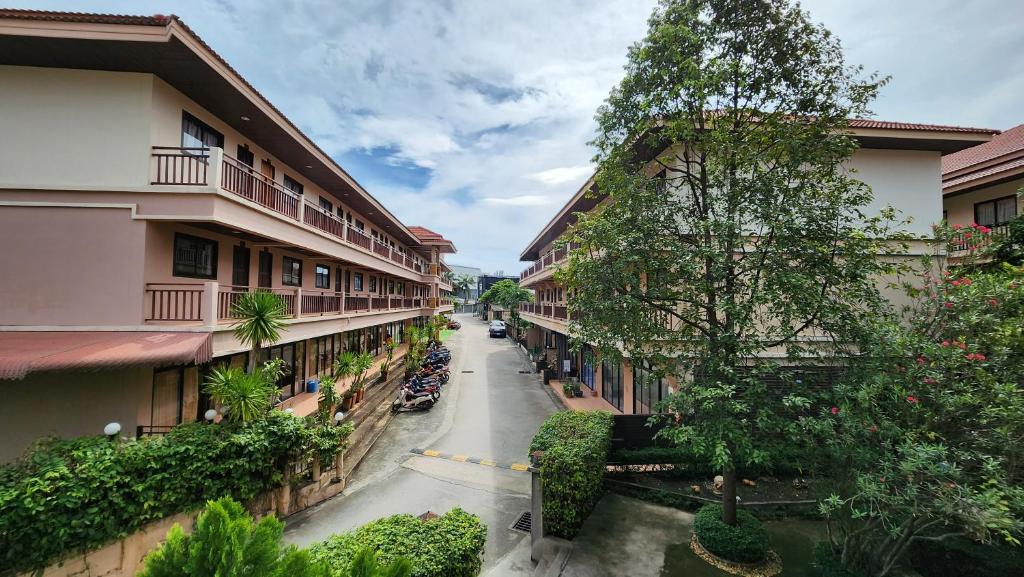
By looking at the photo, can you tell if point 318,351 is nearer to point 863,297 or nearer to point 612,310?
point 612,310

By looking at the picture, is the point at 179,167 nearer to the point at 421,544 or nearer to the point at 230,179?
the point at 230,179

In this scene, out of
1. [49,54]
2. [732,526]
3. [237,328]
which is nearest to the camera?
[732,526]

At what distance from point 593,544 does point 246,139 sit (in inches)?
608

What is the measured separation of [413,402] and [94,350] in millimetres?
11481

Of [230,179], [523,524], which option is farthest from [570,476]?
[230,179]

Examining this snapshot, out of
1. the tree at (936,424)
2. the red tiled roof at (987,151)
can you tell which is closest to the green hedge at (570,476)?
the tree at (936,424)

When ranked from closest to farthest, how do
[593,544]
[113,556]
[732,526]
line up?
[113,556] → [732,526] → [593,544]

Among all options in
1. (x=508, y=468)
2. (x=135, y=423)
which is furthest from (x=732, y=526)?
(x=135, y=423)

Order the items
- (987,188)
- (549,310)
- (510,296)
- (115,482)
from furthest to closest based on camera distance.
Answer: (510,296) → (549,310) → (987,188) → (115,482)

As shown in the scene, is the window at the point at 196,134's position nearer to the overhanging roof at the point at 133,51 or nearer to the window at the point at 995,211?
the overhanging roof at the point at 133,51

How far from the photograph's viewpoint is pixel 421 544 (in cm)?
535

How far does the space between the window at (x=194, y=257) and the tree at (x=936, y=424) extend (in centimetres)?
1426

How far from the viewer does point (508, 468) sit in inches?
468

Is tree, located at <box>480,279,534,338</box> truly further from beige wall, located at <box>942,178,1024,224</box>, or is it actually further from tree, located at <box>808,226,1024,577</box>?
tree, located at <box>808,226,1024,577</box>
